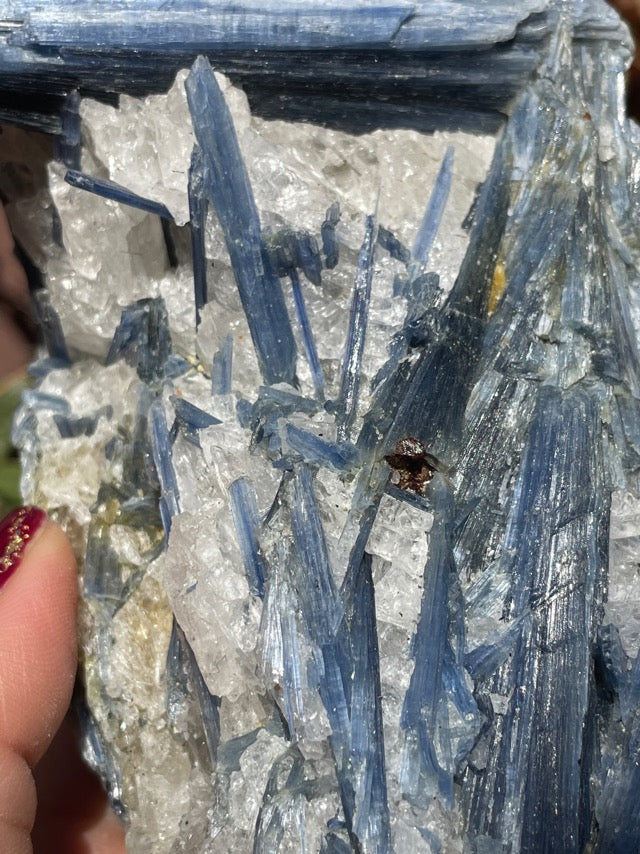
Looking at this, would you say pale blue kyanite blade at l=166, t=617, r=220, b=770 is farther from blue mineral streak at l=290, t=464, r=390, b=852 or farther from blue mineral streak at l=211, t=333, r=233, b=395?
blue mineral streak at l=211, t=333, r=233, b=395

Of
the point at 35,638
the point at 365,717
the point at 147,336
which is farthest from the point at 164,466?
the point at 365,717

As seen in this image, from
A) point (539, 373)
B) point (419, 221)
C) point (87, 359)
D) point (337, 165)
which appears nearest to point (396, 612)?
point (539, 373)

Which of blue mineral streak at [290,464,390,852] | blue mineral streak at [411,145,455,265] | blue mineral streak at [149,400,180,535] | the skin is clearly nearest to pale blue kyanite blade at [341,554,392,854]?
blue mineral streak at [290,464,390,852]

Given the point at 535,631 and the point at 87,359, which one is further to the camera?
the point at 87,359

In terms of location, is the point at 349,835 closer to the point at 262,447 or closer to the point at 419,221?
the point at 262,447

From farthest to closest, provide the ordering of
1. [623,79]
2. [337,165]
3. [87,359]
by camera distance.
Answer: [87,359] → [337,165] → [623,79]

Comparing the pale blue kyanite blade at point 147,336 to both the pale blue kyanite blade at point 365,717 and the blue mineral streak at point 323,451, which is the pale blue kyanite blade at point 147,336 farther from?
the pale blue kyanite blade at point 365,717

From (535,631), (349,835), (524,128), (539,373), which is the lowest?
(349,835)

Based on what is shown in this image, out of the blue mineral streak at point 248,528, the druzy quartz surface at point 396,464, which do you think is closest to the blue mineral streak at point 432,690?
the druzy quartz surface at point 396,464
